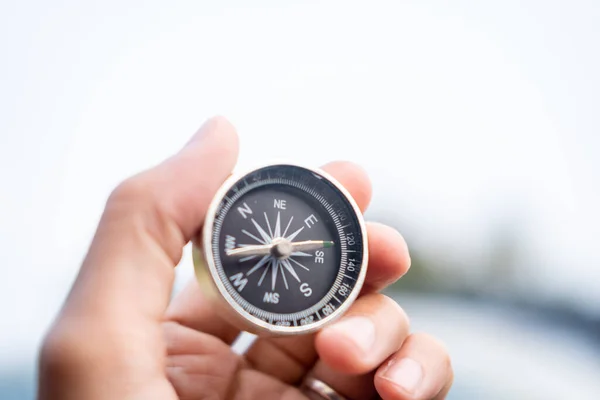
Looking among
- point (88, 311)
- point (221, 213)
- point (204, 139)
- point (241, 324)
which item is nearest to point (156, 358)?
point (88, 311)

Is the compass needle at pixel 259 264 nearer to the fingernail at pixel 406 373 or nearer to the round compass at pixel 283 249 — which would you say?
the round compass at pixel 283 249

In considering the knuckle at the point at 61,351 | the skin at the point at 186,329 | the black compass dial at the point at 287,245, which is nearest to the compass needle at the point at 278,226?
the black compass dial at the point at 287,245

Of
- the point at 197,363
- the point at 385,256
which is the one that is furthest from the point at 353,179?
the point at 197,363

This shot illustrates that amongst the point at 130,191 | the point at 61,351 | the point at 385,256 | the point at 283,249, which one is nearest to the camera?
the point at 61,351

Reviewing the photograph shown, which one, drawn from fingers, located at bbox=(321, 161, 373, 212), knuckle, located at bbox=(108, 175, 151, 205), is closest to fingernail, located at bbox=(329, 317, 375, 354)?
fingers, located at bbox=(321, 161, 373, 212)

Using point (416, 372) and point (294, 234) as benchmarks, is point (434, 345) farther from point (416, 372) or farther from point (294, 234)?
point (294, 234)

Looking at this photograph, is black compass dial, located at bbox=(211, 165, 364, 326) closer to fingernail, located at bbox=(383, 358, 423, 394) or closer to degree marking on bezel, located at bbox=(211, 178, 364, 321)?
degree marking on bezel, located at bbox=(211, 178, 364, 321)

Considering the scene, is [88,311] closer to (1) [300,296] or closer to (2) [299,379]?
(1) [300,296]
